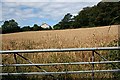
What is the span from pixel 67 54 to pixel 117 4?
11.8 ft

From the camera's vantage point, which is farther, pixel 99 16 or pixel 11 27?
pixel 11 27

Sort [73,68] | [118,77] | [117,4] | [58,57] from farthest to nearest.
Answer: [58,57] → [73,68] → [118,77] → [117,4]

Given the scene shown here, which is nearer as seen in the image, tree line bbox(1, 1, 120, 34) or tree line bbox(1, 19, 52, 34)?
tree line bbox(1, 1, 120, 34)

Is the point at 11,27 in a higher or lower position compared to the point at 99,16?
higher

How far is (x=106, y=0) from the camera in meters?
2.75

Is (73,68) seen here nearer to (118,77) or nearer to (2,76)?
(118,77)

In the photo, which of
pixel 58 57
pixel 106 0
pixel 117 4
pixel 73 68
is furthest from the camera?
pixel 58 57

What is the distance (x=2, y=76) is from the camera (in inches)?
229

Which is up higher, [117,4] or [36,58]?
[117,4]

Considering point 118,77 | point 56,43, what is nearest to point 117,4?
point 118,77

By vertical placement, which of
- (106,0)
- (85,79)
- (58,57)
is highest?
(106,0)

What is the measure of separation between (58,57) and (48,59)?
0.95ft

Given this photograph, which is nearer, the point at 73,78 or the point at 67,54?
the point at 73,78

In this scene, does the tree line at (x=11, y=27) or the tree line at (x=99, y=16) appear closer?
the tree line at (x=99, y=16)
